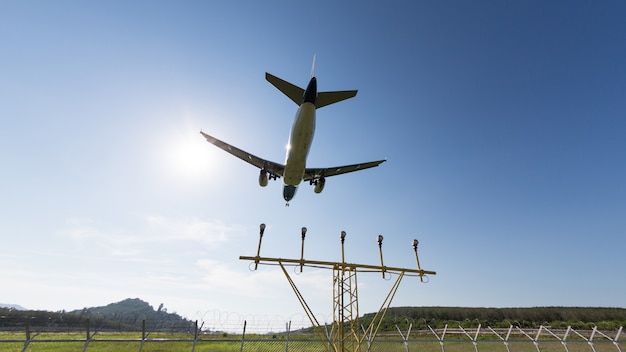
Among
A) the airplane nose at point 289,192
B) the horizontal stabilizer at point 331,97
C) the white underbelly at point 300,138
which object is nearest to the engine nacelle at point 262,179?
the airplane nose at point 289,192

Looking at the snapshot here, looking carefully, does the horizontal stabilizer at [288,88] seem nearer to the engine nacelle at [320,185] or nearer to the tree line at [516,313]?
the engine nacelle at [320,185]

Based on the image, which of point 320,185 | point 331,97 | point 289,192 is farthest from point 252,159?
point 331,97

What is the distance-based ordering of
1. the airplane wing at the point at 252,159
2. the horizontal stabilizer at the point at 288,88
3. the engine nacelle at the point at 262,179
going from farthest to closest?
the engine nacelle at the point at 262,179
the airplane wing at the point at 252,159
the horizontal stabilizer at the point at 288,88

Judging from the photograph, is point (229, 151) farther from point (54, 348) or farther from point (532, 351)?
point (532, 351)

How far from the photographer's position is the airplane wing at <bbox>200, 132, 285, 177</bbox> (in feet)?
82.4

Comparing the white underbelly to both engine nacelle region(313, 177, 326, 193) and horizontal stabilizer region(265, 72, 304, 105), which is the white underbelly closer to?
horizontal stabilizer region(265, 72, 304, 105)

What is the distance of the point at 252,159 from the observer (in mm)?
27016

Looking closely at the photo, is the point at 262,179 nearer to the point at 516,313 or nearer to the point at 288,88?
the point at 288,88

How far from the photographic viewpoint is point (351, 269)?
29.0 feet

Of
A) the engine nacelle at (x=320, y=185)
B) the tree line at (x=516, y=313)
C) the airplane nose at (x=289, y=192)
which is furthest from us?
the tree line at (x=516, y=313)

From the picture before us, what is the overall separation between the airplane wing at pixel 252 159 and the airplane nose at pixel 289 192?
1.82 metres

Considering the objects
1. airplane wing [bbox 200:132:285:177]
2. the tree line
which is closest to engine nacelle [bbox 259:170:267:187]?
airplane wing [bbox 200:132:285:177]

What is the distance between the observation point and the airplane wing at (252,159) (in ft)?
82.4

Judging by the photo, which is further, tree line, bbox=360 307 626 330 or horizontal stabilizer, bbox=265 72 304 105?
tree line, bbox=360 307 626 330
